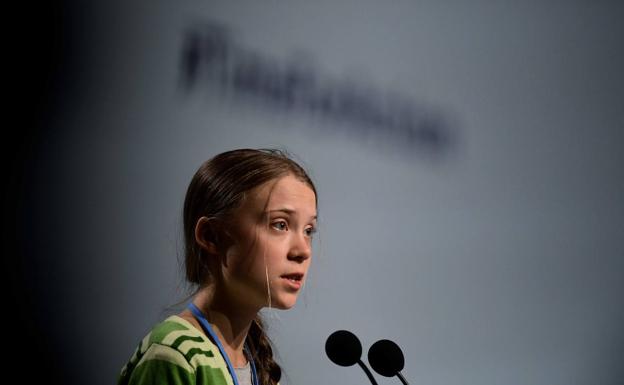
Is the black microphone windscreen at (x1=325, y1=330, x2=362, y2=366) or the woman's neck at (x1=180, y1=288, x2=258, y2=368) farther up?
the woman's neck at (x1=180, y1=288, x2=258, y2=368)

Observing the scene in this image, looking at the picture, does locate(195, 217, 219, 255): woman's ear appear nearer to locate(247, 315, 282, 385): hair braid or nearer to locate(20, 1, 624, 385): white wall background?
locate(247, 315, 282, 385): hair braid

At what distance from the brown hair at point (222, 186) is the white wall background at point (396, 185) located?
0.31 metres

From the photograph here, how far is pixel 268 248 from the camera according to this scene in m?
0.89

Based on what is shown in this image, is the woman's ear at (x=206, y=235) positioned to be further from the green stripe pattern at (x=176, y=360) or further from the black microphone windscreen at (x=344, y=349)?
the black microphone windscreen at (x=344, y=349)

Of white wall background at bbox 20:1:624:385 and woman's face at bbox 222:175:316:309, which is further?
white wall background at bbox 20:1:624:385

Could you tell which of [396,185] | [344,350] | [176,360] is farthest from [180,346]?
[396,185]

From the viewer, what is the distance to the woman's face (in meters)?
0.89

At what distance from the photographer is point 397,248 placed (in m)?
1.63

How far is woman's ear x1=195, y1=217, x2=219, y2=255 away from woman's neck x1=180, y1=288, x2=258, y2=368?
61 mm

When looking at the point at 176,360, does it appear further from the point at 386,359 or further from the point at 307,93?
the point at 307,93

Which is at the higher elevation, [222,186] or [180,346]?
[222,186]

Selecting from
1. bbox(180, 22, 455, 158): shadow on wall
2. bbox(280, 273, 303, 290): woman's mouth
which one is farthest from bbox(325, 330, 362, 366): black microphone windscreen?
bbox(180, 22, 455, 158): shadow on wall

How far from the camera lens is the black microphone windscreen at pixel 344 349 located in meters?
0.95

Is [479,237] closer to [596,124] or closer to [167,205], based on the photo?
[596,124]
